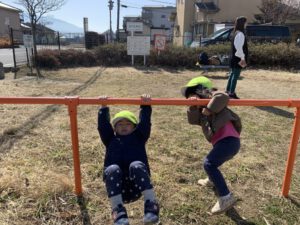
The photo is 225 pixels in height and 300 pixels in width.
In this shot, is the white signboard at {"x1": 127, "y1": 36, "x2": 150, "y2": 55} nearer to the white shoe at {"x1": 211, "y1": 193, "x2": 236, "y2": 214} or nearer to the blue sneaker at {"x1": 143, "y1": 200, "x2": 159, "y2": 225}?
the white shoe at {"x1": 211, "y1": 193, "x2": 236, "y2": 214}

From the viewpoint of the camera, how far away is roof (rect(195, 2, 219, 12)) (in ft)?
99.7

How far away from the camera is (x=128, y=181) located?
250 cm

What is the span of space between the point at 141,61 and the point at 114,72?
2.84 meters

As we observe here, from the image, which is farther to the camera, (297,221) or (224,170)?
(224,170)

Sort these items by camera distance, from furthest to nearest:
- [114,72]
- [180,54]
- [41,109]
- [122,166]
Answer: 1. [180,54]
2. [114,72]
3. [41,109]
4. [122,166]

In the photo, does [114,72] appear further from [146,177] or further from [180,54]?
[146,177]

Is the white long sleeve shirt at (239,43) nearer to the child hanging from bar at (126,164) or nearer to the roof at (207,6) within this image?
the child hanging from bar at (126,164)

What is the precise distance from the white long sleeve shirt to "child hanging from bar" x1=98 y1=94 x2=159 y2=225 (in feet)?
14.5

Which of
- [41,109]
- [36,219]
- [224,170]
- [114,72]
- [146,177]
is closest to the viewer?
[146,177]

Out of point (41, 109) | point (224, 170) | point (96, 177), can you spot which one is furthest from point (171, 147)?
point (41, 109)

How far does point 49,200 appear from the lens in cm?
300

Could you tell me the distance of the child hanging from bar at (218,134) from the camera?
2.68 m

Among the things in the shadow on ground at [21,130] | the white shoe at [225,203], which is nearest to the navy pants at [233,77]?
the shadow on ground at [21,130]

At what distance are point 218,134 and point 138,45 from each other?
12.2m
